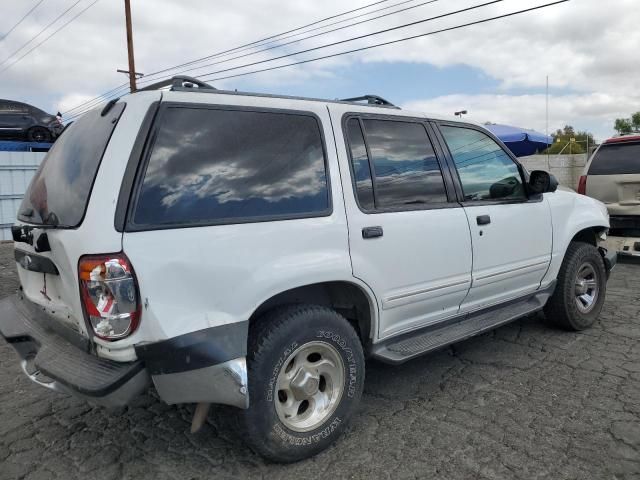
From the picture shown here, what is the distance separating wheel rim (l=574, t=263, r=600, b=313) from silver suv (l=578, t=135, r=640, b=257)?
122 inches

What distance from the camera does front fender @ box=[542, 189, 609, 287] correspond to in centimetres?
429

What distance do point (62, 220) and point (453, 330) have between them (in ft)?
8.31

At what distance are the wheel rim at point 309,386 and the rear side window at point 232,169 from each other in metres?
0.75

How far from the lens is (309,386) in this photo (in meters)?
2.69

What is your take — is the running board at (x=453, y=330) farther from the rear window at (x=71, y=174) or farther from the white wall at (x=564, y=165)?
the white wall at (x=564, y=165)

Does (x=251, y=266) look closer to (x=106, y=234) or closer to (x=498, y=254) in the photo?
(x=106, y=234)

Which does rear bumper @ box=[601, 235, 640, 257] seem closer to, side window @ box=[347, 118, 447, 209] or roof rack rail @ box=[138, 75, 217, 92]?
side window @ box=[347, 118, 447, 209]

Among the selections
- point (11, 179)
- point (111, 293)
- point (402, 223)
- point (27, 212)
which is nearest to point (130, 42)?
point (11, 179)

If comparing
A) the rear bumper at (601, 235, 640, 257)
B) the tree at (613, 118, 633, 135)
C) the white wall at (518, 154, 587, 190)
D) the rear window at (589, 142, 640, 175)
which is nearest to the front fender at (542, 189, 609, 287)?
the rear bumper at (601, 235, 640, 257)

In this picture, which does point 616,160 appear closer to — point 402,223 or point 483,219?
point 483,219

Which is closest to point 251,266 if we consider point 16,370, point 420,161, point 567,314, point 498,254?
point 420,161

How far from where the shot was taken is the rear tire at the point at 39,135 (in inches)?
628

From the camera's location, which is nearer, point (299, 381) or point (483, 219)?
point (299, 381)

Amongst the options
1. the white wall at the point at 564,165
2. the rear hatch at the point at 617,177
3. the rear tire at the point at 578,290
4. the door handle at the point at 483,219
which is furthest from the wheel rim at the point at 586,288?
the white wall at the point at 564,165
